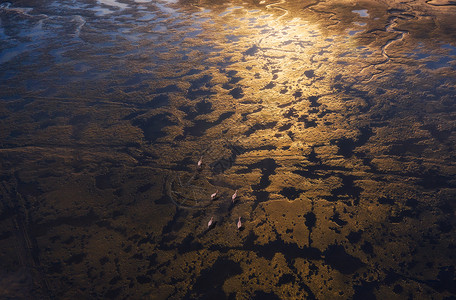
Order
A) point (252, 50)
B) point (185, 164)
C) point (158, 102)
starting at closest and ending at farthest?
point (185, 164) < point (158, 102) < point (252, 50)

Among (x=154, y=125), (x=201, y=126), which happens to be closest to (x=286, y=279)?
(x=201, y=126)

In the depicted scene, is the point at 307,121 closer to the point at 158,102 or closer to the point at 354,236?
the point at 354,236

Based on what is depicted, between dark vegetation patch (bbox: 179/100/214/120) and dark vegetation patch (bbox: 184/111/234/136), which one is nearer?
dark vegetation patch (bbox: 184/111/234/136)

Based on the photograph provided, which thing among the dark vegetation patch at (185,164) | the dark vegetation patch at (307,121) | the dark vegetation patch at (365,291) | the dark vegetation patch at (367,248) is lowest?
the dark vegetation patch at (365,291)

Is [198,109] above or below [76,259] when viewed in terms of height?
above

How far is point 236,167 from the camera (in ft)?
10.9

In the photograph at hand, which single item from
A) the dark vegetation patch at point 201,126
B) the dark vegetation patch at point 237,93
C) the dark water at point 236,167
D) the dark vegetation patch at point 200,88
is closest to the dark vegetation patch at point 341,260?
the dark water at point 236,167

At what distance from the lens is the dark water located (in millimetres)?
2307

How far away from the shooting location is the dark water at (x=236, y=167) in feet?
7.57

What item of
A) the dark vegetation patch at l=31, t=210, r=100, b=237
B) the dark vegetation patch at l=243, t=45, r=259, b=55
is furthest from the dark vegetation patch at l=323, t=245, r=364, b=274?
the dark vegetation patch at l=243, t=45, r=259, b=55

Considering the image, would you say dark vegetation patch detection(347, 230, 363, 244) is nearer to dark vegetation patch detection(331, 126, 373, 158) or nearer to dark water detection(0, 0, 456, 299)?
dark water detection(0, 0, 456, 299)

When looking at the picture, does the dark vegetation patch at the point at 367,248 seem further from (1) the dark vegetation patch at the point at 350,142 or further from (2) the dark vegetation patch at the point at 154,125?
(2) the dark vegetation patch at the point at 154,125

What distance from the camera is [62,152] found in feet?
12.3

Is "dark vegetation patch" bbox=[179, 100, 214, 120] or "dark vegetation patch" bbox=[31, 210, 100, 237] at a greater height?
"dark vegetation patch" bbox=[179, 100, 214, 120]
